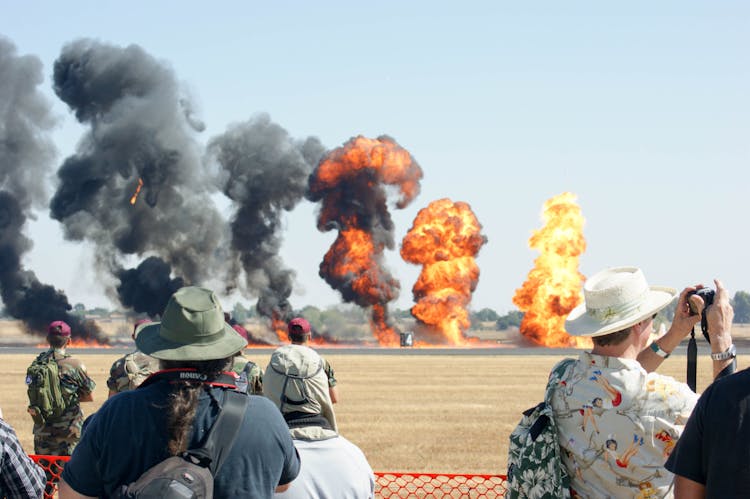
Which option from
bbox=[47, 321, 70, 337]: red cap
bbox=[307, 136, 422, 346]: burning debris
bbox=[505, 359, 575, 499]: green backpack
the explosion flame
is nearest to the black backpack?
bbox=[505, 359, 575, 499]: green backpack

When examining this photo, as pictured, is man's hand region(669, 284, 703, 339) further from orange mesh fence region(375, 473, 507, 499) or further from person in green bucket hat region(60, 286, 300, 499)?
orange mesh fence region(375, 473, 507, 499)

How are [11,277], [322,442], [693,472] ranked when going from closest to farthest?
[693,472] → [322,442] → [11,277]

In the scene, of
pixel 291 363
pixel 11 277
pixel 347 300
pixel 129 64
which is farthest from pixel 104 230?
pixel 291 363

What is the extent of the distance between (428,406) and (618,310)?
63.1ft

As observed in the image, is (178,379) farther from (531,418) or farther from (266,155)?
(266,155)

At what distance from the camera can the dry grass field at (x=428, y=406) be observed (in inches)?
602

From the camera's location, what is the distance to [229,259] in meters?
76.6

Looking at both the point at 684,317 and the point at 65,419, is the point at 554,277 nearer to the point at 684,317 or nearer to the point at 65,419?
the point at 65,419

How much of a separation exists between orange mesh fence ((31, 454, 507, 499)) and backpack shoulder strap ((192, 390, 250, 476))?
4.35 meters

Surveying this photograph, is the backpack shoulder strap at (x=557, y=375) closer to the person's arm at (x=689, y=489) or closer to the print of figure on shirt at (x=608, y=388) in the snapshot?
the print of figure on shirt at (x=608, y=388)

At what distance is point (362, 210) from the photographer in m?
71.0

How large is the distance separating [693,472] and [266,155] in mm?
73186

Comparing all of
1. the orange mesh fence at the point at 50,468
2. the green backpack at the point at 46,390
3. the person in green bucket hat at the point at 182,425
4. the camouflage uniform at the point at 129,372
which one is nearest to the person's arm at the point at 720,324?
the person in green bucket hat at the point at 182,425

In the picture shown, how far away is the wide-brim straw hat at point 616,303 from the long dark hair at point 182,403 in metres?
1.76
